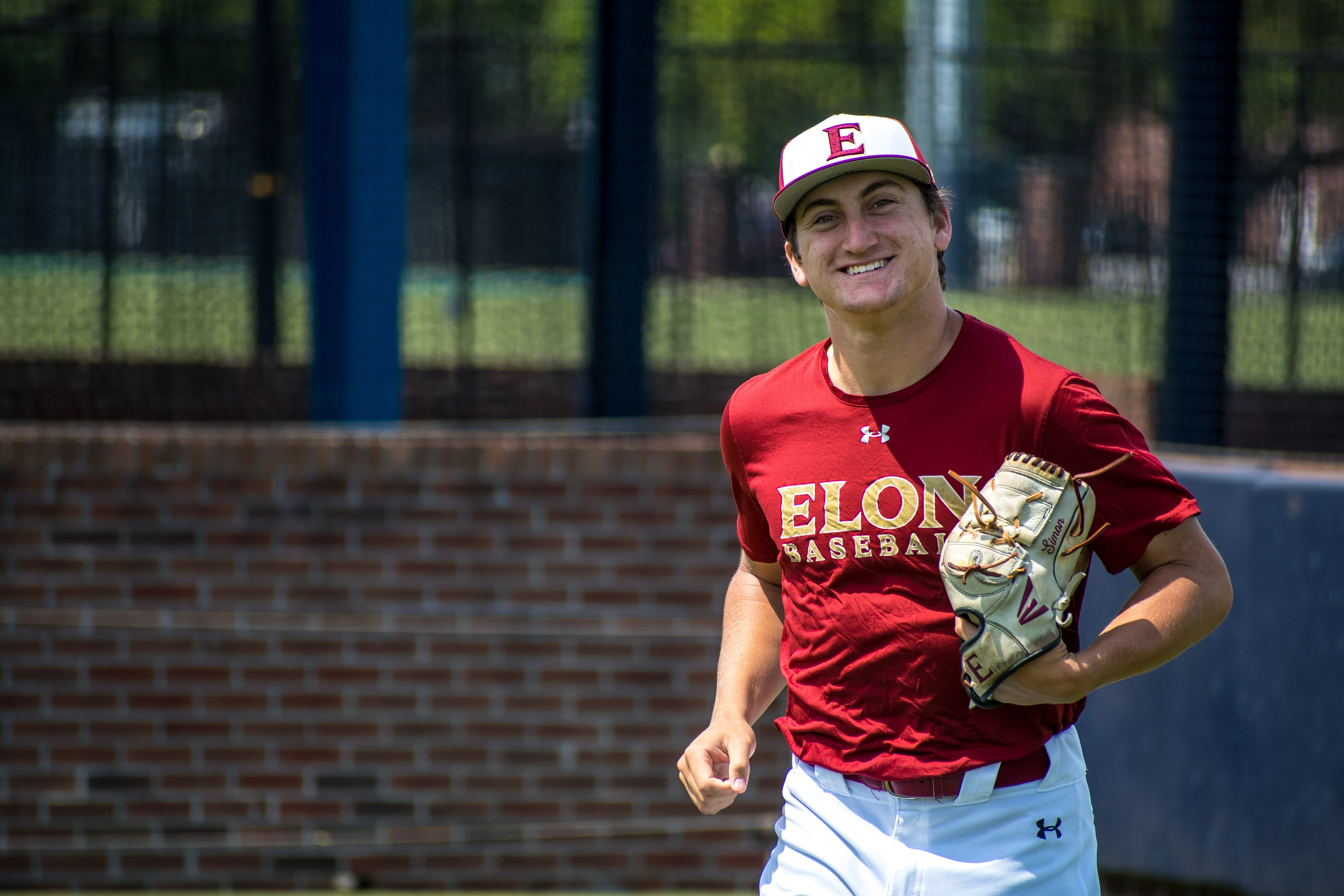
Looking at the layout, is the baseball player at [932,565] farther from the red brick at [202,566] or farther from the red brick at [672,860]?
the red brick at [202,566]

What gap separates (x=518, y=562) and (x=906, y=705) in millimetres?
2984

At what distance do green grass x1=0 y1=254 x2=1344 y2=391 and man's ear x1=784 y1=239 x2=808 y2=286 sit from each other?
3.25 meters

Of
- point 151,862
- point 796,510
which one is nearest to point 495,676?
point 151,862

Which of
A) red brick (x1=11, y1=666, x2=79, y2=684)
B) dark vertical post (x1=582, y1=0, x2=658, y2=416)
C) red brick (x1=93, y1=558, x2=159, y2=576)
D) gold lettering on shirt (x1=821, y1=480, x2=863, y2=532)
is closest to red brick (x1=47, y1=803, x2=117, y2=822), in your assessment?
red brick (x1=11, y1=666, x2=79, y2=684)

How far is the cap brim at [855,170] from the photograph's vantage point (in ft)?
7.30

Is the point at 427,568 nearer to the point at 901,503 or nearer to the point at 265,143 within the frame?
the point at 265,143

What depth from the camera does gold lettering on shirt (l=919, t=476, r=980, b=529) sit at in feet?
7.19

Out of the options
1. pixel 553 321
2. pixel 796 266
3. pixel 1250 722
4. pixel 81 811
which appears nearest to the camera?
pixel 796 266

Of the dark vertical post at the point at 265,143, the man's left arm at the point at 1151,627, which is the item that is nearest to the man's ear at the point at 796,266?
the man's left arm at the point at 1151,627

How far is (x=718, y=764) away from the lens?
7.80 feet

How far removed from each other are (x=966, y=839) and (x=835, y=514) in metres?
0.60

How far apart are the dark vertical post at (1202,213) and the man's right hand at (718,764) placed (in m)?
3.53

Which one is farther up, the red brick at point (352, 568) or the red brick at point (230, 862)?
the red brick at point (352, 568)

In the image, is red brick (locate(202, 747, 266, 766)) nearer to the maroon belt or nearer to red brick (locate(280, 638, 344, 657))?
red brick (locate(280, 638, 344, 657))
